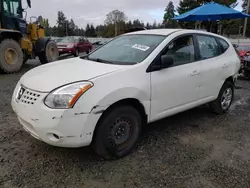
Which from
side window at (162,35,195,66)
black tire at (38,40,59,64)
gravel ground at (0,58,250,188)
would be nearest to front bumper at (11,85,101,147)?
gravel ground at (0,58,250,188)

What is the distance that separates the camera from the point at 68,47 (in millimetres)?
16219

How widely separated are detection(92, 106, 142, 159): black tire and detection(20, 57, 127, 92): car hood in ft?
1.66

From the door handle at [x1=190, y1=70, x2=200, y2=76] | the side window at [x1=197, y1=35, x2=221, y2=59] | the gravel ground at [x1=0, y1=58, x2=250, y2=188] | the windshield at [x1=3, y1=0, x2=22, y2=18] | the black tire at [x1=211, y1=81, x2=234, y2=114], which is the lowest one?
the gravel ground at [x1=0, y1=58, x2=250, y2=188]

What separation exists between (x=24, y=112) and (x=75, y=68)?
860mm

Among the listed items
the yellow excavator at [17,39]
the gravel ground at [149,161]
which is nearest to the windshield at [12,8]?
the yellow excavator at [17,39]

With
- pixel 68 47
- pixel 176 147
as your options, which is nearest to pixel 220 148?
pixel 176 147

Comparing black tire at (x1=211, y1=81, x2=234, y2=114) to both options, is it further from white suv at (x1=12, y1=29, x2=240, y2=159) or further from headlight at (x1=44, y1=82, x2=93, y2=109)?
headlight at (x1=44, y1=82, x2=93, y2=109)

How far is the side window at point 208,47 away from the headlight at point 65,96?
2380 mm

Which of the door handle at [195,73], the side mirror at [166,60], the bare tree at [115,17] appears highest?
the bare tree at [115,17]

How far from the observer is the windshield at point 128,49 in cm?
334

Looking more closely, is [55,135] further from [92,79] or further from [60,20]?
[60,20]

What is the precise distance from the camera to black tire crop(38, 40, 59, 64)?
1126 centimetres

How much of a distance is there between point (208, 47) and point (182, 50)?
2.63ft

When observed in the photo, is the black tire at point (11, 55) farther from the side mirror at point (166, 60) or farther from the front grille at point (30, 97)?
the side mirror at point (166, 60)
